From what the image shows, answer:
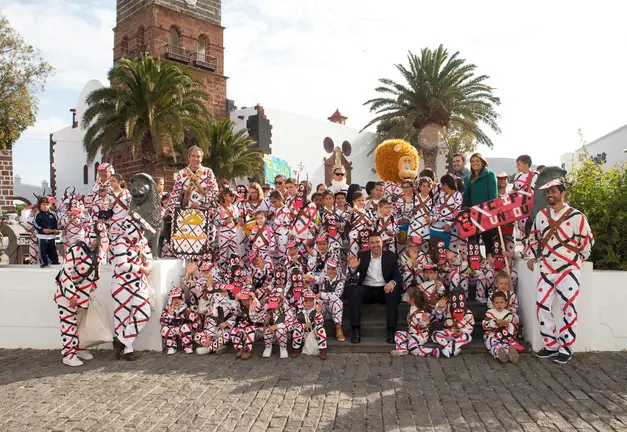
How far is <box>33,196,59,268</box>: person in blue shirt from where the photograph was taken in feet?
32.9

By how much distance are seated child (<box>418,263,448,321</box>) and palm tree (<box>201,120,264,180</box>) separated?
17.9m

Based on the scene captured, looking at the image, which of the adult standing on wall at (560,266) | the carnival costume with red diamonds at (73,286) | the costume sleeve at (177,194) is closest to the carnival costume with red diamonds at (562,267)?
the adult standing on wall at (560,266)

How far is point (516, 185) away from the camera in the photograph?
755 cm

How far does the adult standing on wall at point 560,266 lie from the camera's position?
5.86 metres

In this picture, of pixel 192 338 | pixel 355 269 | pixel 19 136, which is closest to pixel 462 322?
pixel 355 269

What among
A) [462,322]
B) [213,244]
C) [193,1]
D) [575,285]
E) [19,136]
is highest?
[193,1]

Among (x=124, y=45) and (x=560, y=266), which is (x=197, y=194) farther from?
(x=124, y=45)

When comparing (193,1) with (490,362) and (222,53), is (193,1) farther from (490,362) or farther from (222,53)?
(490,362)

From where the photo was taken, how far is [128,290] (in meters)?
6.27

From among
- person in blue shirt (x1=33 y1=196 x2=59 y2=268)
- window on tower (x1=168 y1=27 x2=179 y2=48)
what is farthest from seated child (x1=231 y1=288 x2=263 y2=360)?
window on tower (x1=168 y1=27 x2=179 y2=48)

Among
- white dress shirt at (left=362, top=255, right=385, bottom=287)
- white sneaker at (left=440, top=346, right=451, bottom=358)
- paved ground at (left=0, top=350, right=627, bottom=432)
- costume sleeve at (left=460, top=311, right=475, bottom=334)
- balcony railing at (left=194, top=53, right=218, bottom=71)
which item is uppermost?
balcony railing at (left=194, top=53, right=218, bottom=71)

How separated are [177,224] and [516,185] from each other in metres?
4.85

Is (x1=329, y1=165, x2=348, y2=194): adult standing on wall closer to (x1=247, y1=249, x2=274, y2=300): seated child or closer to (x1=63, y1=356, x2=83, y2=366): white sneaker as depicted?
(x1=247, y1=249, x2=274, y2=300): seated child

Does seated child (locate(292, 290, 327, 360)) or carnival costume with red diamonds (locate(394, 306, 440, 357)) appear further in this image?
seated child (locate(292, 290, 327, 360))
